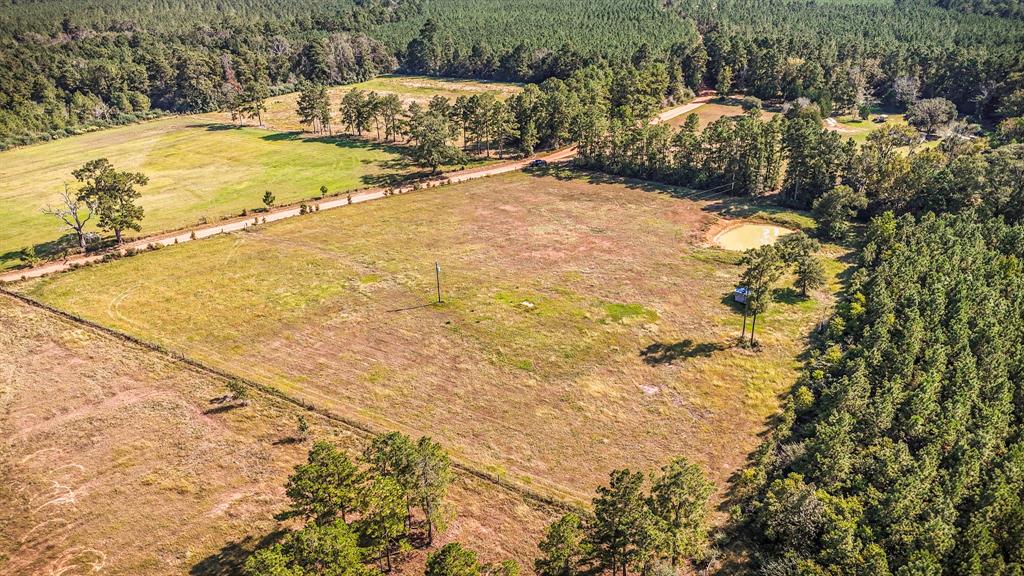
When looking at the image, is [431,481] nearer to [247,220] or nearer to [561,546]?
[561,546]

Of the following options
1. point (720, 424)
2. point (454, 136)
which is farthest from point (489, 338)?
point (454, 136)

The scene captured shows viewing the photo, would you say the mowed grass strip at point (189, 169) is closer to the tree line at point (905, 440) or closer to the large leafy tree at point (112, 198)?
the large leafy tree at point (112, 198)

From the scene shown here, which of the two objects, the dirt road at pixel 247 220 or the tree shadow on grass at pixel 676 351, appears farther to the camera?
the dirt road at pixel 247 220

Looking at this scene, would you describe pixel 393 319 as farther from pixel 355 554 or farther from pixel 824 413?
pixel 824 413

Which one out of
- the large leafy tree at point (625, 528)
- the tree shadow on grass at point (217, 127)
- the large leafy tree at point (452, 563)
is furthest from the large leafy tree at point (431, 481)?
the tree shadow on grass at point (217, 127)

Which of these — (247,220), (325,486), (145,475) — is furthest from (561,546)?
(247,220)

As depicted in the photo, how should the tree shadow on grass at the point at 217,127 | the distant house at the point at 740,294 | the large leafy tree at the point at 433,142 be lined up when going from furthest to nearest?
the tree shadow on grass at the point at 217,127 < the large leafy tree at the point at 433,142 < the distant house at the point at 740,294

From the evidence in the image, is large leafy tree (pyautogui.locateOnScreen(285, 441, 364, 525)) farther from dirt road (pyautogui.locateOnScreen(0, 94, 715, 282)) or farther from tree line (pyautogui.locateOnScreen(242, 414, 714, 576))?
dirt road (pyautogui.locateOnScreen(0, 94, 715, 282))

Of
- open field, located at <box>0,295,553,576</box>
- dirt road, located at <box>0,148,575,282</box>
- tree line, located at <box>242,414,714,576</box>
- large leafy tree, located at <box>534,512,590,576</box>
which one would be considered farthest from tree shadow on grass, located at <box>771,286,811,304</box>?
dirt road, located at <box>0,148,575,282</box>

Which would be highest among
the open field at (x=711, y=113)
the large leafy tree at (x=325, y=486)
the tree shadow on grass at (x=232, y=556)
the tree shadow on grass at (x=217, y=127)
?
the tree shadow on grass at (x=217, y=127)
